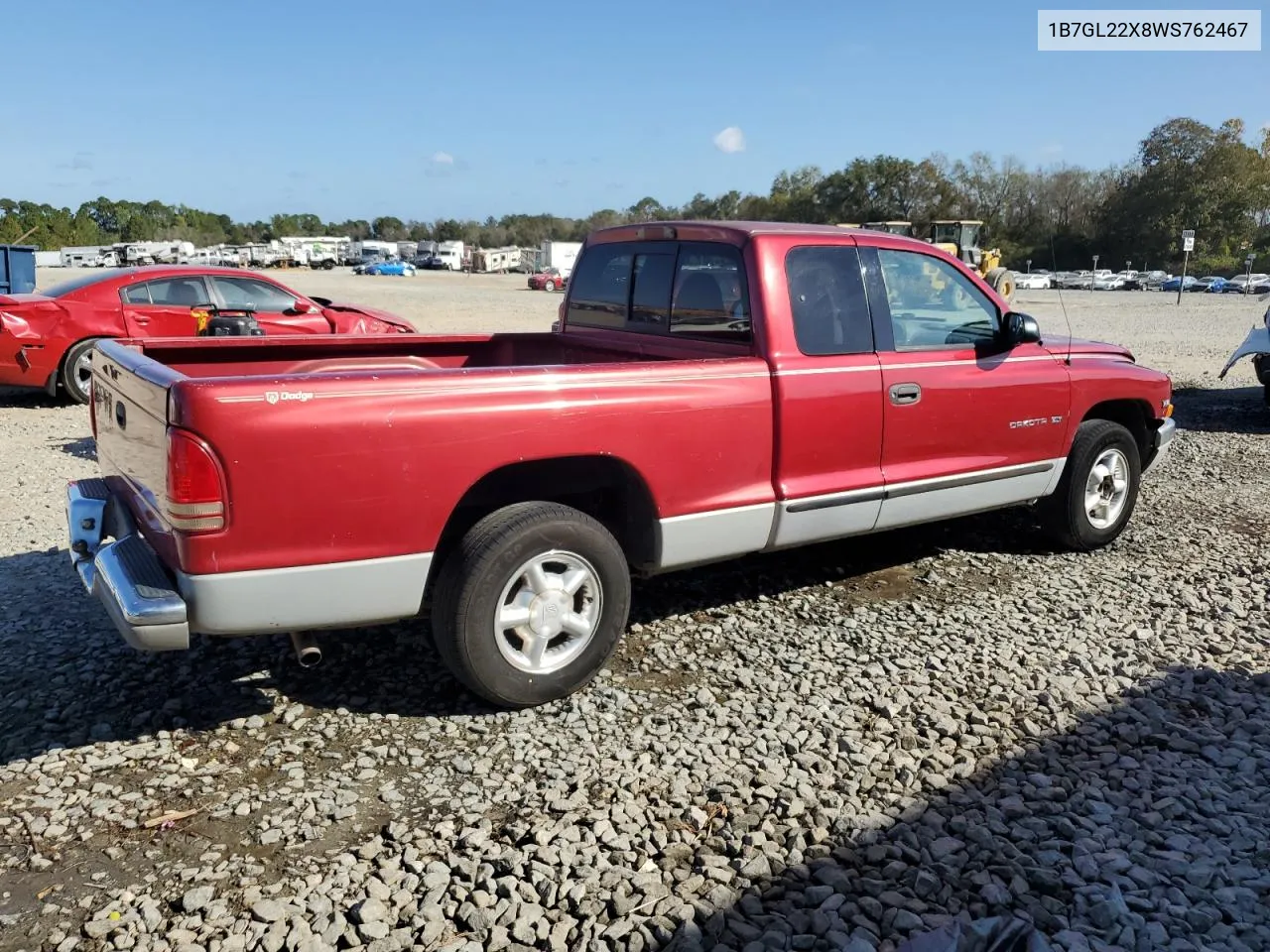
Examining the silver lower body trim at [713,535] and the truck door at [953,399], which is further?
the truck door at [953,399]

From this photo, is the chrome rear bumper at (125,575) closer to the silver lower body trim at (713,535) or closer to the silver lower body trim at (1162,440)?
the silver lower body trim at (713,535)

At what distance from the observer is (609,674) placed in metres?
4.25

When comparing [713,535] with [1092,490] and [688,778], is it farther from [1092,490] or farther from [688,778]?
[1092,490]

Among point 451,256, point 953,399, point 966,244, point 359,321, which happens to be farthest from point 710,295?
point 451,256

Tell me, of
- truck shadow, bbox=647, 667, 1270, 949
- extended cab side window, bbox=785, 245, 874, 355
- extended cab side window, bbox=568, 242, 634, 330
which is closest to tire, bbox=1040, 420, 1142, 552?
extended cab side window, bbox=785, 245, 874, 355

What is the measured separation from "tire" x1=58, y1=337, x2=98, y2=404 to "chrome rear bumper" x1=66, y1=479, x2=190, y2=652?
22.9 ft

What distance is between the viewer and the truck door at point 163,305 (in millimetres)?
10211

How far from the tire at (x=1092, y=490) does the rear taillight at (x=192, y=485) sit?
15.2 ft

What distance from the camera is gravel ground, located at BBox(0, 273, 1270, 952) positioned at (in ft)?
8.89

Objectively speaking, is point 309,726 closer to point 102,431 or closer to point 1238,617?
point 102,431

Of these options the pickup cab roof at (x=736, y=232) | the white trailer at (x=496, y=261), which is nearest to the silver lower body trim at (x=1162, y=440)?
the pickup cab roof at (x=736, y=232)

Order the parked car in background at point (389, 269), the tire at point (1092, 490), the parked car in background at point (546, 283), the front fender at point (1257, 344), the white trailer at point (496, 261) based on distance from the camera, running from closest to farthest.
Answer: the tire at point (1092, 490) → the front fender at point (1257, 344) → the parked car in background at point (546, 283) → the parked car in background at point (389, 269) → the white trailer at point (496, 261)

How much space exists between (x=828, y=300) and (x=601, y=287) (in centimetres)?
142

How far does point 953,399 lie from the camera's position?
4.93 meters
